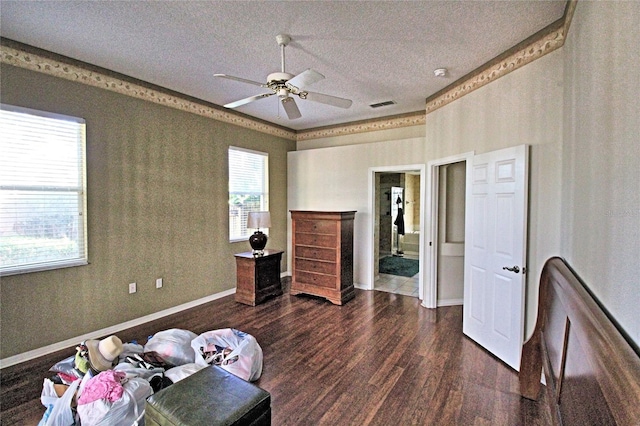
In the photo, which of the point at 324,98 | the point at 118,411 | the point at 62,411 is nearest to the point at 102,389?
the point at 118,411

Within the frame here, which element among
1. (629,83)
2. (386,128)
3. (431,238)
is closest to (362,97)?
(386,128)

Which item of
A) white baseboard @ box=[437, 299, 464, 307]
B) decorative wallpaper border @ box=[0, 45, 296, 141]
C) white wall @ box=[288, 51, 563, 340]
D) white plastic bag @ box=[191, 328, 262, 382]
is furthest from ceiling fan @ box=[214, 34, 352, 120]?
white baseboard @ box=[437, 299, 464, 307]

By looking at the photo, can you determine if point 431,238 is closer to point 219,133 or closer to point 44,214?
point 219,133

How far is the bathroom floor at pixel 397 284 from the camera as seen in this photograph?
514 centimetres

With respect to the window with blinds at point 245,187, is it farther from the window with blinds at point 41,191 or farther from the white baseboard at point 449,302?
the white baseboard at point 449,302

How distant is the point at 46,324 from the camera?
3037mm

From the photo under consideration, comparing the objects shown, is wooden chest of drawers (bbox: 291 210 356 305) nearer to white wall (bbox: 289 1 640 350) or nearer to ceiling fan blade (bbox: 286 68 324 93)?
white wall (bbox: 289 1 640 350)

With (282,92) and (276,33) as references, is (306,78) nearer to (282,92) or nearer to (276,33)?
(282,92)

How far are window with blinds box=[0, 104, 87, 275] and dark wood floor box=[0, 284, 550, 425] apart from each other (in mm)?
1000

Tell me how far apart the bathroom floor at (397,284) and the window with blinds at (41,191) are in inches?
167

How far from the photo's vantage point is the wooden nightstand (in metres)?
4.46

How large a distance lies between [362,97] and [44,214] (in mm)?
3889

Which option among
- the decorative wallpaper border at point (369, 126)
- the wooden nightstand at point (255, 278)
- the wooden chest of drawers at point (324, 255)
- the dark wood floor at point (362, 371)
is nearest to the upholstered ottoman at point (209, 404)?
the dark wood floor at point (362, 371)

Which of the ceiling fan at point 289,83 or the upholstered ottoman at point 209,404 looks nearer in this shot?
the upholstered ottoman at point 209,404
